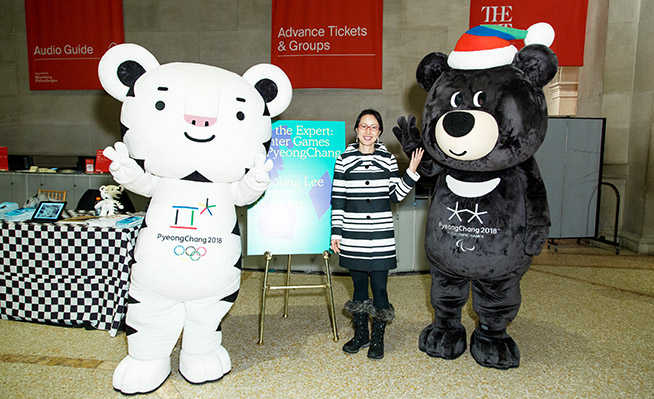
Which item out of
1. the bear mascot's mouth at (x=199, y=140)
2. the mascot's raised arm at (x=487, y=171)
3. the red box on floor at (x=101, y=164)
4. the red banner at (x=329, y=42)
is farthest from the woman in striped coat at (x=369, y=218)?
the red box on floor at (x=101, y=164)

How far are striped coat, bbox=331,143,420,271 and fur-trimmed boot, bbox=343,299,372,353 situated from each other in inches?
9.7

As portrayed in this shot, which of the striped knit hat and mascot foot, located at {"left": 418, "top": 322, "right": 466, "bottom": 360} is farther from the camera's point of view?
mascot foot, located at {"left": 418, "top": 322, "right": 466, "bottom": 360}

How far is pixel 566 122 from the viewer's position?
5230 millimetres

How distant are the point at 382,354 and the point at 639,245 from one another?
4101mm

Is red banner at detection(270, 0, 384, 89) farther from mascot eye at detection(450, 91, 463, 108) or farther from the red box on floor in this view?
mascot eye at detection(450, 91, 463, 108)

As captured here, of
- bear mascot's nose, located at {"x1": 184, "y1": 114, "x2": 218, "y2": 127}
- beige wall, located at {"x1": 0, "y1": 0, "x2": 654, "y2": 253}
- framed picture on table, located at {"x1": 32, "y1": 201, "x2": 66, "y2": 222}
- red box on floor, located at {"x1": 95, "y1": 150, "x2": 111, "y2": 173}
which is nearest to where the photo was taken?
bear mascot's nose, located at {"x1": 184, "y1": 114, "x2": 218, "y2": 127}

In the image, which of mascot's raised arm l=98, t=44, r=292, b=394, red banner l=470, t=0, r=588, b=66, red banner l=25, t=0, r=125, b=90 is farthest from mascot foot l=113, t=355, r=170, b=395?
red banner l=470, t=0, r=588, b=66

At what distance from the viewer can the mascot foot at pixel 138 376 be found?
7.18 ft

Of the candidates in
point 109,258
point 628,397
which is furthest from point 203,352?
point 628,397

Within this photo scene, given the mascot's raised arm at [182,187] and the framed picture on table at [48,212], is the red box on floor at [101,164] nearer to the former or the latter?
the framed picture on table at [48,212]

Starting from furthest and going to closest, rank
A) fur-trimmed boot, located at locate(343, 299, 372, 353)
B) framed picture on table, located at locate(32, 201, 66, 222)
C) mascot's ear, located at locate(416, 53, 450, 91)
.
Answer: framed picture on table, located at locate(32, 201, 66, 222), fur-trimmed boot, located at locate(343, 299, 372, 353), mascot's ear, located at locate(416, 53, 450, 91)

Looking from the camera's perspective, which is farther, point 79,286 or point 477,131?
point 79,286

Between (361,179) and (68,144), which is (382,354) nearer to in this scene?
(361,179)

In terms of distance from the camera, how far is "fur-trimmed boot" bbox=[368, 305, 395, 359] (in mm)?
2629
